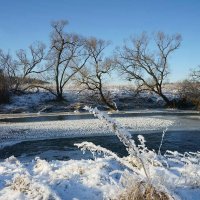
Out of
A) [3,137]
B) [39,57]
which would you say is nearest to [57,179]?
[3,137]

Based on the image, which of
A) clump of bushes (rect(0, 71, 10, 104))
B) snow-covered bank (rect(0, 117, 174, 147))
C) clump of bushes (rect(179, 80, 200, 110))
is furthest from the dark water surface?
clump of bushes (rect(0, 71, 10, 104))

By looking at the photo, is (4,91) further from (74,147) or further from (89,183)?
(89,183)

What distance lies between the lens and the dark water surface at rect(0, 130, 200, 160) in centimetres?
1348

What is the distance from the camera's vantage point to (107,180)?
5.78 meters

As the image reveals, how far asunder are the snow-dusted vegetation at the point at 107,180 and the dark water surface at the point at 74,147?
19.2 feet

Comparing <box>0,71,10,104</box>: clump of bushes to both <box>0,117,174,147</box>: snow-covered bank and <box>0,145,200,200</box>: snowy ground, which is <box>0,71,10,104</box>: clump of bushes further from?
<box>0,145,200,200</box>: snowy ground

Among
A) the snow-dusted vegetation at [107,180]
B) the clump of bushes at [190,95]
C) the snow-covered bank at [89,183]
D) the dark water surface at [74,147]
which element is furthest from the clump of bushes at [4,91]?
the snow-covered bank at [89,183]

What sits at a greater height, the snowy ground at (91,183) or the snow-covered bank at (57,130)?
the snowy ground at (91,183)

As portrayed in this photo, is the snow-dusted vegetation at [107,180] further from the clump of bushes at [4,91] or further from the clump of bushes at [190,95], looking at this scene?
the clump of bushes at [4,91]

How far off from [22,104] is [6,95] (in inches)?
76.0

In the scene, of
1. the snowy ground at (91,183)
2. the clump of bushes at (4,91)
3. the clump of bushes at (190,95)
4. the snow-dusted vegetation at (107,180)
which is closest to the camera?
the snow-dusted vegetation at (107,180)

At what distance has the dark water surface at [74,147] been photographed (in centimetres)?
1348

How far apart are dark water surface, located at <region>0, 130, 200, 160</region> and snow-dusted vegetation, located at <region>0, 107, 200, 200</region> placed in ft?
19.2

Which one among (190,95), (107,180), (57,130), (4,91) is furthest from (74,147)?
(4,91)
